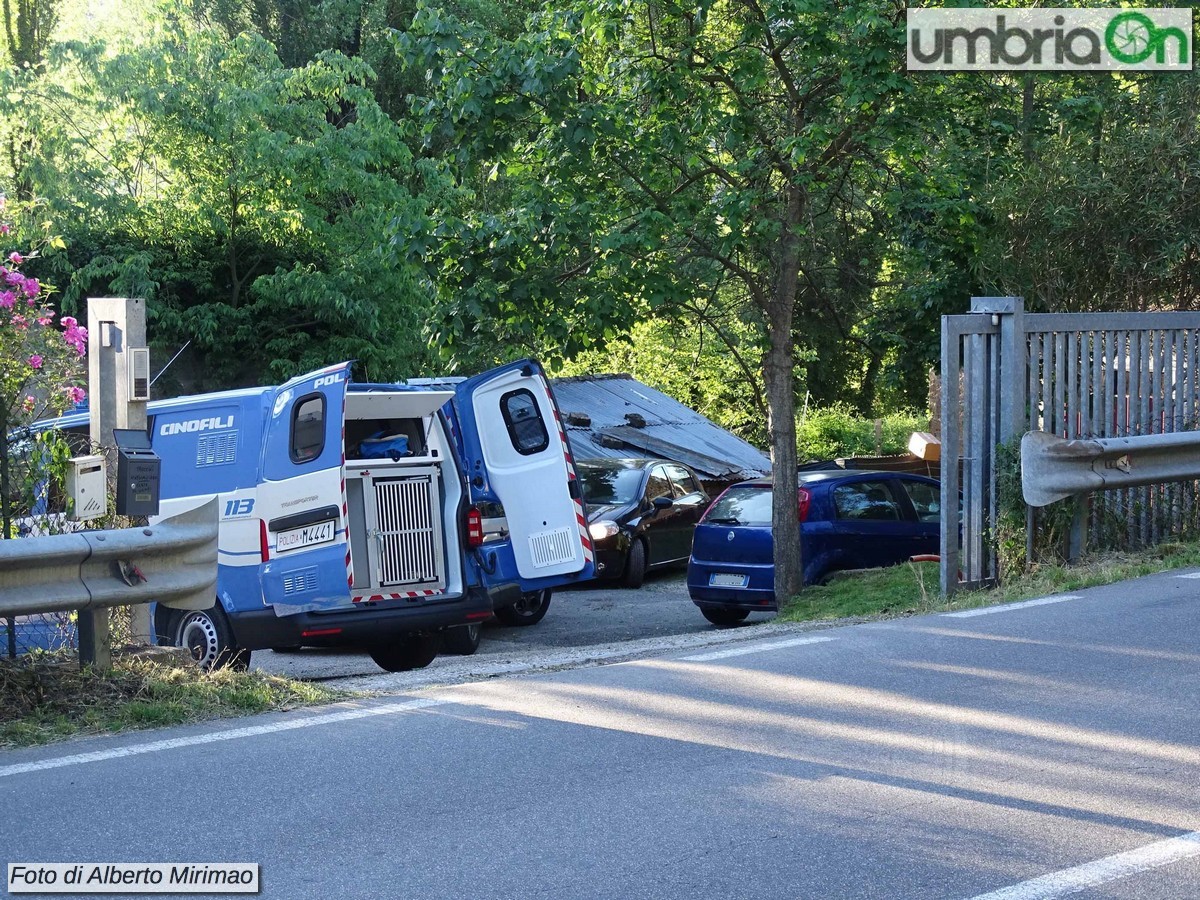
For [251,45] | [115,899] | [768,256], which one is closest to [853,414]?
[251,45]

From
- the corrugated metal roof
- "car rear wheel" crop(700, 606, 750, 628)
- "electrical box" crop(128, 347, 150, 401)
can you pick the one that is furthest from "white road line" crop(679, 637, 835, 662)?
the corrugated metal roof

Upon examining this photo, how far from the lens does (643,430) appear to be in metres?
21.5

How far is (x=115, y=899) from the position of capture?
4242 millimetres

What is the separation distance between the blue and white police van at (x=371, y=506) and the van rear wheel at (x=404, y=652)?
12 millimetres

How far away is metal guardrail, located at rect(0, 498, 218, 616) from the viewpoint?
253 inches

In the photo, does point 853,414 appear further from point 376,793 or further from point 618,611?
point 376,793

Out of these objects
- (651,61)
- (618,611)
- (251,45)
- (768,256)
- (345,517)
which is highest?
(251,45)

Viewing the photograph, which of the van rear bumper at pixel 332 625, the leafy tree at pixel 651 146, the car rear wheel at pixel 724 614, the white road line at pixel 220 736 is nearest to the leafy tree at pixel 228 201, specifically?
the leafy tree at pixel 651 146

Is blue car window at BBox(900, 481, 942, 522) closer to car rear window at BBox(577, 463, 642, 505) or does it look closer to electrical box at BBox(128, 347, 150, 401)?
car rear window at BBox(577, 463, 642, 505)

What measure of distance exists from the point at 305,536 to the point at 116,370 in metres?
2.26

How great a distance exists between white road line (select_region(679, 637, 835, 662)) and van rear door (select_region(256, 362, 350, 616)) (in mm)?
3132

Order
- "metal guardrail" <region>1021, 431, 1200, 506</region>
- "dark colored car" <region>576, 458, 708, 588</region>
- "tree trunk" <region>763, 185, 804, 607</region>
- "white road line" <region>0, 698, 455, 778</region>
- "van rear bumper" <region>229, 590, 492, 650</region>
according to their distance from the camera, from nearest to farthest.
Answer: "white road line" <region>0, 698, 455, 778</region> → "van rear bumper" <region>229, 590, 492, 650</region> → "metal guardrail" <region>1021, 431, 1200, 506</region> → "tree trunk" <region>763, 185, 804, 607</region> → "dark colored car" <region>576, 458, 708, 588</region>

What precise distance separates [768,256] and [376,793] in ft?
30.9

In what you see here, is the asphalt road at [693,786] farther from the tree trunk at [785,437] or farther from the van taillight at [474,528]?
the tree trunk at [785,437]
